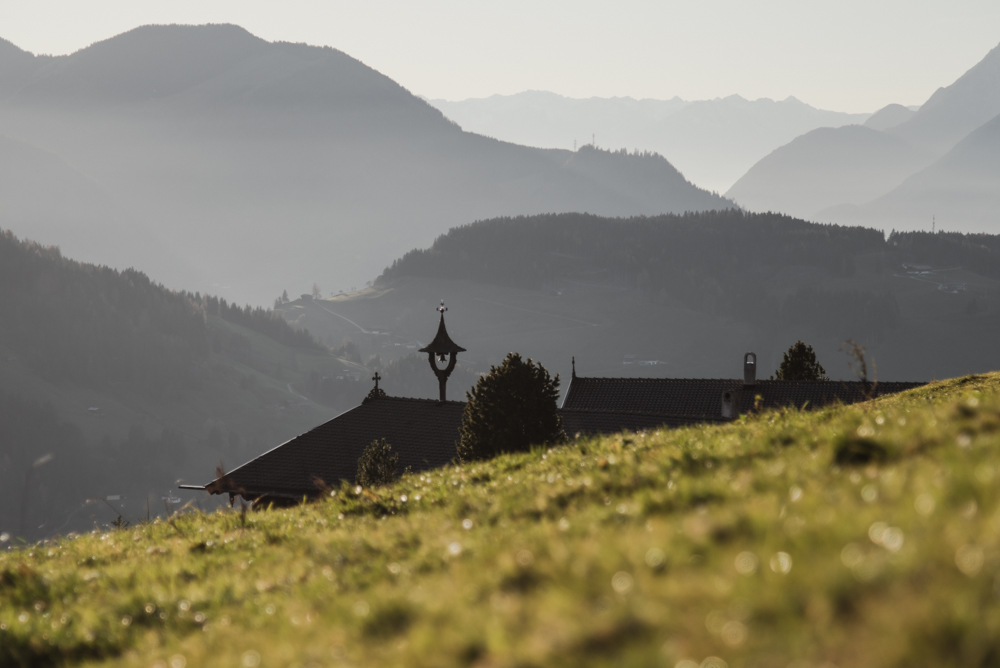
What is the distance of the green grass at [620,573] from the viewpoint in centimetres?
302

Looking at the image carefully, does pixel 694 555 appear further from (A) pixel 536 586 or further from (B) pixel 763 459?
(B) pixel 763 459

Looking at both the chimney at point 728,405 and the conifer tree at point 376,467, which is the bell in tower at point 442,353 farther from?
the conifer tree at point 376,467

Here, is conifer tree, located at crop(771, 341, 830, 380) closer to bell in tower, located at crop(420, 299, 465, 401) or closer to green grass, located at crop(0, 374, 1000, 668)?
bell in tower, located at crop(420, 299, 465, 401)

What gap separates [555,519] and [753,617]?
3466 millimetres

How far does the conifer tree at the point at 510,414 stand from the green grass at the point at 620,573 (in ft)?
64.5

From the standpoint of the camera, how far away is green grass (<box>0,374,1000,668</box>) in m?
3.02

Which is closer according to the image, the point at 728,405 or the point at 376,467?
the point at 376,467

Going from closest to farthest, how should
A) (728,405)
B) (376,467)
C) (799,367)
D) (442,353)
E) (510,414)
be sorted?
(510,414)
(376,467)
(728,405)
(442,353)
(799,367)

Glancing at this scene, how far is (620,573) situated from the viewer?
3.93m

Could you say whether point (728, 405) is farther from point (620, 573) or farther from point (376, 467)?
point (620, 573)

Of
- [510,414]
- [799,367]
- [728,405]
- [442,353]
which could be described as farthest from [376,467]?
[799,367]

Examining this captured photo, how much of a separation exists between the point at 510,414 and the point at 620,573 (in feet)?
84.5

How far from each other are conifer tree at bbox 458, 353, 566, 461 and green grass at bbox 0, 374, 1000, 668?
19.7m

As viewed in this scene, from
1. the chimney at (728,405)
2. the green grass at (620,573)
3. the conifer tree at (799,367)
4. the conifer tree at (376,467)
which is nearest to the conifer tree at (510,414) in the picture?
the conifer tree at (376,467)
